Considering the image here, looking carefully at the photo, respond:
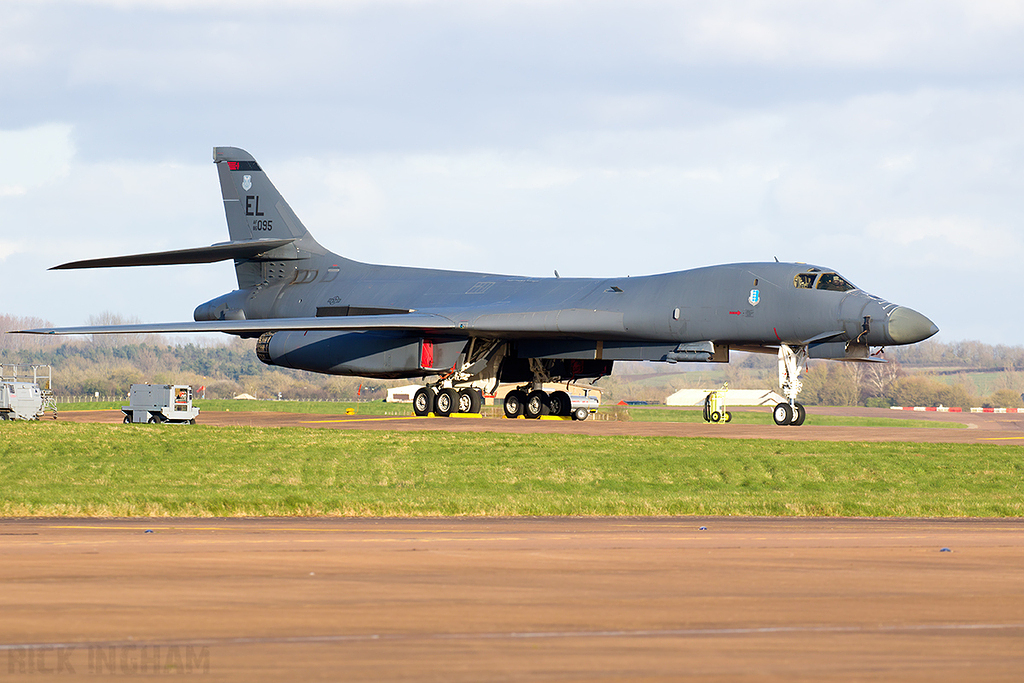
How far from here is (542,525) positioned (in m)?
13.5

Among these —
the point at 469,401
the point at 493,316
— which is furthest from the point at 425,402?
the point at 493,316

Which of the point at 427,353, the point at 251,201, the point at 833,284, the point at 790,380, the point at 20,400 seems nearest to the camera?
the point at 833,284

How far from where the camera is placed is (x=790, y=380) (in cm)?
2919

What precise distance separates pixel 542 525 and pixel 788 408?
56.4 ft

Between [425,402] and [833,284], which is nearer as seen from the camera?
[833,284]

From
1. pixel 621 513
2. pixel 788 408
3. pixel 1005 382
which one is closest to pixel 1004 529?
pixel 621 513

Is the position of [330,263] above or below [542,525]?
above

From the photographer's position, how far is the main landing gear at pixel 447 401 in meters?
33.8

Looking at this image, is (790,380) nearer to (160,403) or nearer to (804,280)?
(804,280)

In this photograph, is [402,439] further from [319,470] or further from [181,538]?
[181,538]

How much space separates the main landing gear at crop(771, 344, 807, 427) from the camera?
29.1 metres

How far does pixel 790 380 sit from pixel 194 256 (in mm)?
18055

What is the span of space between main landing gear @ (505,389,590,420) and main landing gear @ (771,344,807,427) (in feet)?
24.6

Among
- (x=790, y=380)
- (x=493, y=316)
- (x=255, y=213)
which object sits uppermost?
(x=255, y=213)
